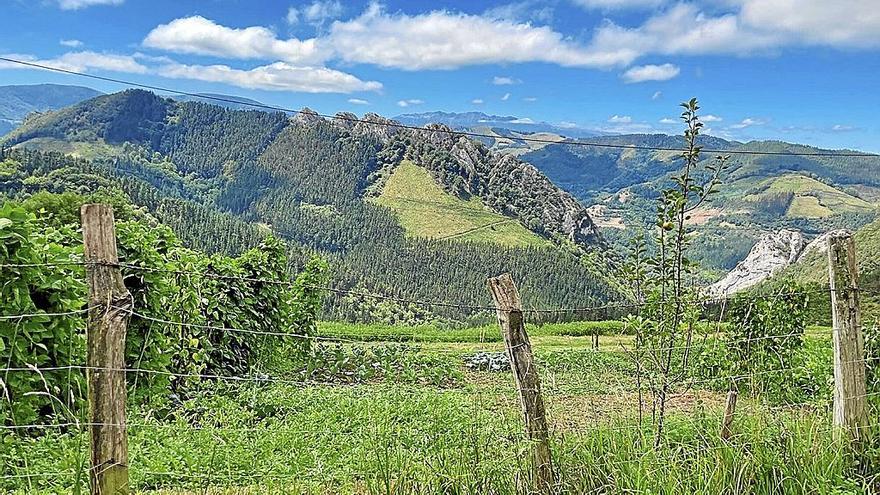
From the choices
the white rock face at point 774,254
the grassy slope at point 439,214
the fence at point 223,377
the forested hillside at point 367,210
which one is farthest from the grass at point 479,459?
the white rock face at point 774,254

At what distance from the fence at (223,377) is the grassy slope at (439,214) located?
5111 inches

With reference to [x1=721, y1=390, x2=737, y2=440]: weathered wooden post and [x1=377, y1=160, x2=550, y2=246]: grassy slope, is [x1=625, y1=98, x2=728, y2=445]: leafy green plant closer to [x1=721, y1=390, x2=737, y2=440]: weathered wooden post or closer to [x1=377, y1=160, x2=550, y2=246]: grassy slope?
[x1=721, y1=390, x2=737, y2=440]: weathered wooden post

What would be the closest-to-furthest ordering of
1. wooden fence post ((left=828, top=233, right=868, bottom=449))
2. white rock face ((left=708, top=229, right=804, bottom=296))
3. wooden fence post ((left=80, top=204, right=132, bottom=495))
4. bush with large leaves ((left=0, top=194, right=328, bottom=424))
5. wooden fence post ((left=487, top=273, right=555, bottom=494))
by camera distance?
wooden fence post ((left=80, top=204, right=132, bottom=495)) < wooden fence post ((left=487, top=273, right=555, bottom=494)) < wooden fence post ((left=828, top=233, right=868, bottom=449)) < bush with large leaves ((left=0, top=194, right=328, bottom=424)) < white rock face ((left=708, top=229, right=804, bottom=296))

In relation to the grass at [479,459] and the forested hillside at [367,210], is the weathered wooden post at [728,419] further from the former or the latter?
the forested hillside at [367,210]

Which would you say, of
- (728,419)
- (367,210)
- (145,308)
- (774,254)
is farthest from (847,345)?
(774,254)

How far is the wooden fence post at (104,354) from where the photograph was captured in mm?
3451

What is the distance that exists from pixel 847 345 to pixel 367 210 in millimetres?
157184

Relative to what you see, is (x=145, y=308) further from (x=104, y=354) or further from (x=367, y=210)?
(x=367, y=210)

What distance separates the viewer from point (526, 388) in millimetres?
Answer: 4312

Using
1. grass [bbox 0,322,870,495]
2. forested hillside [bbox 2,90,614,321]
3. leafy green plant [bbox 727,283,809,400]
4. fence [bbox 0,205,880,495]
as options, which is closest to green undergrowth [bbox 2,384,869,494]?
grass [bbox 0,322,870,495]

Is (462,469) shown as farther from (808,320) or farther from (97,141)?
(97,141)

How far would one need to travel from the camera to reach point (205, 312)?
10.1 metres

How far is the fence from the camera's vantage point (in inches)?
136

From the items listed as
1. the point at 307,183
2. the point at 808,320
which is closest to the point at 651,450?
the point at 808,320
